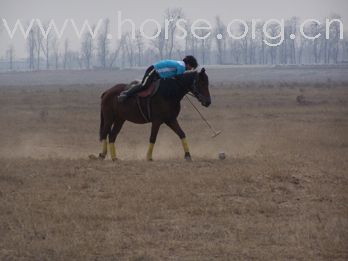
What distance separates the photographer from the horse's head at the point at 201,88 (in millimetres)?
12711

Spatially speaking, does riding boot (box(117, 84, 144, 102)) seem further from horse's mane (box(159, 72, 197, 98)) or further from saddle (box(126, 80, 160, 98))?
horse's mane (box(159, 72, 197, 98))

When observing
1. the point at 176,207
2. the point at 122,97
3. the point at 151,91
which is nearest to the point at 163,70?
the point at 151,91

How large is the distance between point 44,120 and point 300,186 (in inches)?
702

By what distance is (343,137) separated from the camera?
1928 cm

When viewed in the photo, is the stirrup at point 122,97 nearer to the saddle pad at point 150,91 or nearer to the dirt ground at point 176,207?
the saddle pad at point 150,91

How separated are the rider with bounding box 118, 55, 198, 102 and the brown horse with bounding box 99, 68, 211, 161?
0.41ft

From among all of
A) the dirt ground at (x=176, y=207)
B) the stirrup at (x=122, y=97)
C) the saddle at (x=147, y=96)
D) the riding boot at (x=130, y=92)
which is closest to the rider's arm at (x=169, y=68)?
the saddle at (x=147, y=96)

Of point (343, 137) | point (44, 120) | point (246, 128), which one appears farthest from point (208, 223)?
point (44, 120)

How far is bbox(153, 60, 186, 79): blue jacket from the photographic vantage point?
12.7m

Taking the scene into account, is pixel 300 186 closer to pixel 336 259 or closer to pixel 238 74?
pixel 336 259

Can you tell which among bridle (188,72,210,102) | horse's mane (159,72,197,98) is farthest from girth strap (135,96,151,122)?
bridle (188,72,210,102)

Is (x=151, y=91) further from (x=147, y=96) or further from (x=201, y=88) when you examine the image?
(x=201, y=88)

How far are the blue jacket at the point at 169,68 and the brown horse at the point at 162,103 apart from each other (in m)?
0.10

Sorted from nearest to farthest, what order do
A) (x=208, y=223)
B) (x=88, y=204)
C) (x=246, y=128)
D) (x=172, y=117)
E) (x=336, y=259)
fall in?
1. (x=336, y=259)
2. (x=208, y=223)
3. (x=88, y=204)
4. (x=172, y=117)
5. (x=246, y=128)
